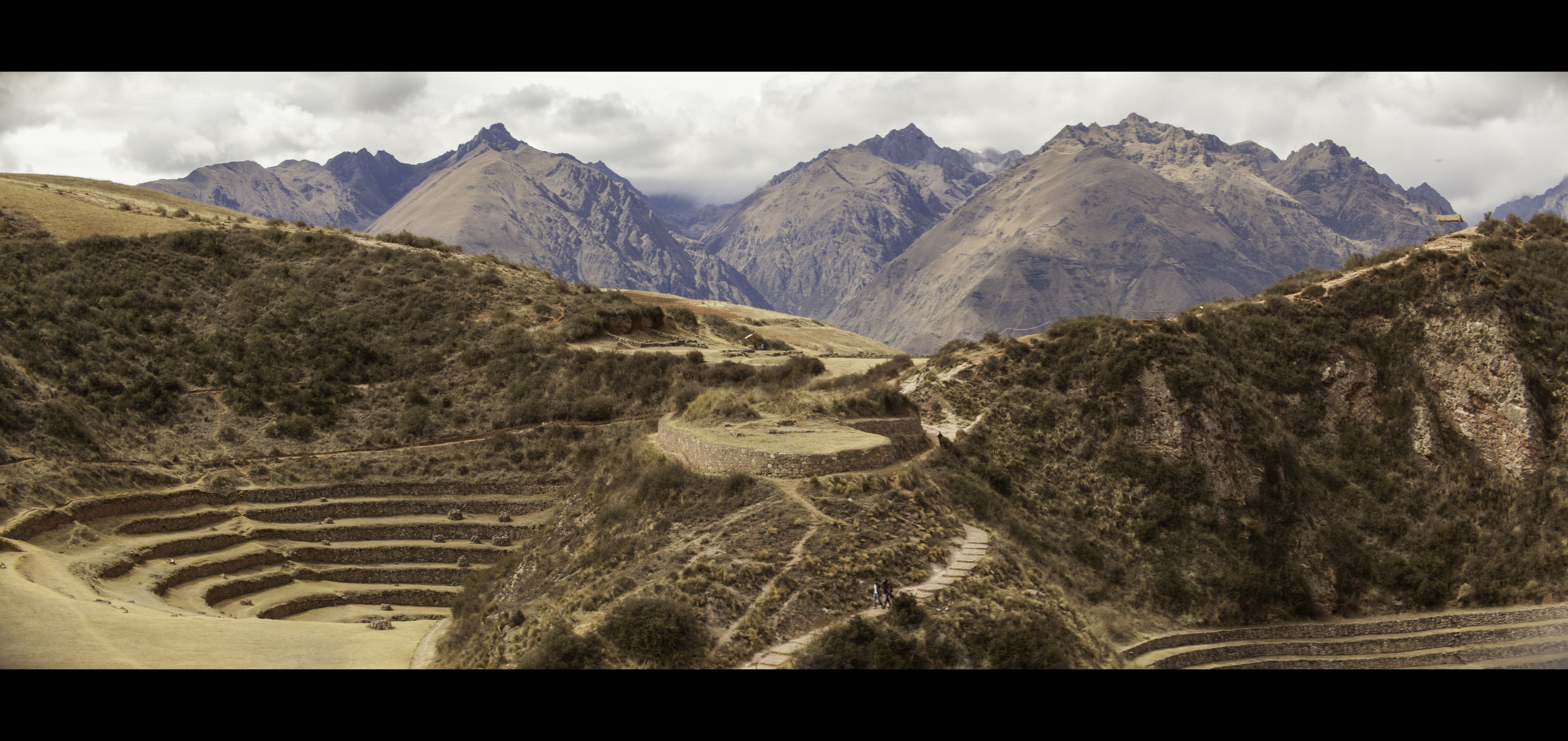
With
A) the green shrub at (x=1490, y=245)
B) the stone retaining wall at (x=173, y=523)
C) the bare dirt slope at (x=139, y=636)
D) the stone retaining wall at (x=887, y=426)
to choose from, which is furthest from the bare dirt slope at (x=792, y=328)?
the bare dirt slope at (x=139, y=636)

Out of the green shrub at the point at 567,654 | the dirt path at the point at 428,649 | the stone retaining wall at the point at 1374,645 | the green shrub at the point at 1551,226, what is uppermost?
the green shrub at the point at 1551,226

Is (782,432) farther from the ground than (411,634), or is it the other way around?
(782,432)

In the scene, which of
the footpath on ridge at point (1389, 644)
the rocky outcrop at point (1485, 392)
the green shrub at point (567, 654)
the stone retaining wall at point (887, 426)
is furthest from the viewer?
the rocky outcrop at point (1485, 392)

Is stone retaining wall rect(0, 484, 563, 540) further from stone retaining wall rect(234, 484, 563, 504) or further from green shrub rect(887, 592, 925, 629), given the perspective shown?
green shrub rect(887, 592, 925, 629)

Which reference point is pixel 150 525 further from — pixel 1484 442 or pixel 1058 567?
pixel 1484 442

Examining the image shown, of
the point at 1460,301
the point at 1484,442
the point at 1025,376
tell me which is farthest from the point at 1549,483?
the point at 1025,376

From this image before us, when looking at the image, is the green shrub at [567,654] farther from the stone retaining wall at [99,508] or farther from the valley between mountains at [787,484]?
the stone retaining wall at [99,508]
